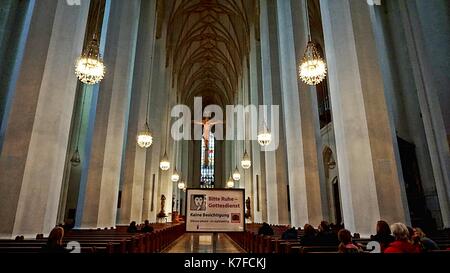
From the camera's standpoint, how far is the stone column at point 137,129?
10531mm

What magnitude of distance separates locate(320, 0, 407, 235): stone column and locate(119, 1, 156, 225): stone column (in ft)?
26.5

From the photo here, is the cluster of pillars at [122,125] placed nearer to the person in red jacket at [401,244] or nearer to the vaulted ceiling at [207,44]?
the person in red jacket at [401,244]

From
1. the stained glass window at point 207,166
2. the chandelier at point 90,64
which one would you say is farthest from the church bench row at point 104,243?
the stained glass window at point 207,166

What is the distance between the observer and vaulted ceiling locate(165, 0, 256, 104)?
1997 centimetres

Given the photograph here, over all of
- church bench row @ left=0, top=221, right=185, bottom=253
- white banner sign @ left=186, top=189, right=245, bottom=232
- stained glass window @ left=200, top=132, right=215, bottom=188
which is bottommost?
church bench row @ left=0, top=221, right=185, bottom=253

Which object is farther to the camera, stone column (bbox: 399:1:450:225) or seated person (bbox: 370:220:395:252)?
stone column (bbox: 399:1:450:225)

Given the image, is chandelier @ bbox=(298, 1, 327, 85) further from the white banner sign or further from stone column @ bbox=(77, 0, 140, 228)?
stone column @ bbox=(77, 0, 140, 228)

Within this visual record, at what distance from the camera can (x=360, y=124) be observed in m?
5.17

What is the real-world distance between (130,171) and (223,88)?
840 inches

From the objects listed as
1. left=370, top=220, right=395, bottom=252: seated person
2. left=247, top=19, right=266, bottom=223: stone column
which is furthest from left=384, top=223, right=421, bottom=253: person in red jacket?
left=247, top=19, right=266, bottom=223: stone column

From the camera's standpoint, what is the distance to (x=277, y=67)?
12391mm
